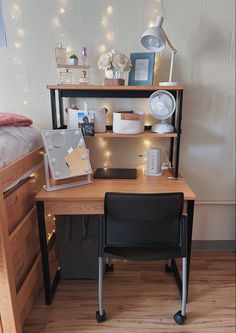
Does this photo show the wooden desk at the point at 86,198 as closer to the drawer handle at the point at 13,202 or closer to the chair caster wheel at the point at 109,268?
the drawer handle at the point at 13,202

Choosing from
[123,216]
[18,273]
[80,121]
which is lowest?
[18,273]

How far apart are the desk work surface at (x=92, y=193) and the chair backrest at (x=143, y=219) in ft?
0.56

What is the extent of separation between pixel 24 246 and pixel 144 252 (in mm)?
687

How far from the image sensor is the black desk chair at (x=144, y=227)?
3.91 ft

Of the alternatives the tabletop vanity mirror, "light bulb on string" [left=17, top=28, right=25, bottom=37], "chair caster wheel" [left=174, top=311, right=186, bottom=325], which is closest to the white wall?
"light bulb on string" [left=17, top=28, right=25, bottom=37]

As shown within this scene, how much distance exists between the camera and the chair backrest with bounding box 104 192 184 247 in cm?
119

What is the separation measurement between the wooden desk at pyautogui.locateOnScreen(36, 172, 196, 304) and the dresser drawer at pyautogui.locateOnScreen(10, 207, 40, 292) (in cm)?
8

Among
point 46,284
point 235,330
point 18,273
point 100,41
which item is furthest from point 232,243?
point 100,41

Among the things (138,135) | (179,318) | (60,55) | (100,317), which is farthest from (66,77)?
(179,318)

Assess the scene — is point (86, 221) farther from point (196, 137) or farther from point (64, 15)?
point (64, 15)

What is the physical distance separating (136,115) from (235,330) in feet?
4.56

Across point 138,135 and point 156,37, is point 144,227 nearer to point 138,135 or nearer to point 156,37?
point 138,135

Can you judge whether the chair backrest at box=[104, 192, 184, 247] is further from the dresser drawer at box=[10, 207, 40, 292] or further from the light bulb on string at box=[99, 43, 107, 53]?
the light bulb on string at box=[99, 43, 107, 53]

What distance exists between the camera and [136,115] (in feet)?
5.22
